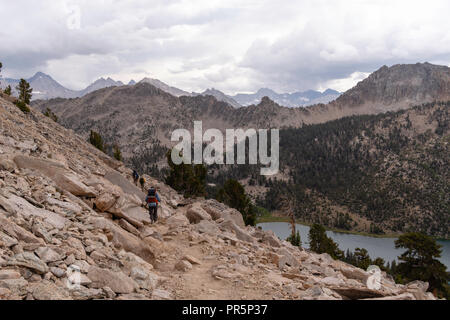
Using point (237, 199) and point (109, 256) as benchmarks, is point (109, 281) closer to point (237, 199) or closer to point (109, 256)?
point (109, 256)

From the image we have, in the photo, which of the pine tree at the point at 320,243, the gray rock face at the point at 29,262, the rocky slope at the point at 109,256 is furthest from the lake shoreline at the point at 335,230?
the gray rock face at the point at 29,262

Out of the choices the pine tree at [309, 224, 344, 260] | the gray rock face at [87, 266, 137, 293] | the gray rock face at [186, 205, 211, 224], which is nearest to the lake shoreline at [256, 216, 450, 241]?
the pine tree at [309, 224, 344, 260]

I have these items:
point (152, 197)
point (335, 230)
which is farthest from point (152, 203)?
point (335, 230)

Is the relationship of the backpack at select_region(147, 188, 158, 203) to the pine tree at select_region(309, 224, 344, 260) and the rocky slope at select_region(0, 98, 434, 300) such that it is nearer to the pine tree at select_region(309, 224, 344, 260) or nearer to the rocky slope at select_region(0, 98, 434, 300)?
the rocky slope at select_region(0, 98, 434, 300)

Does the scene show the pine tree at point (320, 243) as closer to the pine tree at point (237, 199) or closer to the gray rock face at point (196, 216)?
the pine tree at point (237, 199)

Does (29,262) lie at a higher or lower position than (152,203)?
higher

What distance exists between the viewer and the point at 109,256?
1105 cm

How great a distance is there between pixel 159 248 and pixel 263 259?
534 centimetres

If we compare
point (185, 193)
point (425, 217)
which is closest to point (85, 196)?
point (185, 193)

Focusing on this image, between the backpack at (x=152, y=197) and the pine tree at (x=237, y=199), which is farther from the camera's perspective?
the pine tree at (x=237, y=199)

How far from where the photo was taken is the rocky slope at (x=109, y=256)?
8.62 metres

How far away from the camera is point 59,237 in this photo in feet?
35.3
